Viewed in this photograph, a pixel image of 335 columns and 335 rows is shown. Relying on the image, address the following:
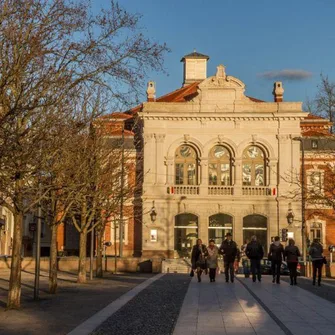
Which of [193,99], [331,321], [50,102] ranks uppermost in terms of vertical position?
[193,99]

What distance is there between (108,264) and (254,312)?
26.9 metres

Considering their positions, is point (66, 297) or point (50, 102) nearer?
point (50, 102)

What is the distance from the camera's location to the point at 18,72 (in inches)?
572

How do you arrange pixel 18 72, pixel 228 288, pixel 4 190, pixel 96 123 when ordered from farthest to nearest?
pixel 96 123 < pixel 228 288 < pixel 4 190 < pixel 18 72

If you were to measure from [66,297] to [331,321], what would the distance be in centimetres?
939

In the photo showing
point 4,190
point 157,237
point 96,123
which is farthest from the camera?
point 157,237

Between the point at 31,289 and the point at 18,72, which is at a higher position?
the point at 18,72

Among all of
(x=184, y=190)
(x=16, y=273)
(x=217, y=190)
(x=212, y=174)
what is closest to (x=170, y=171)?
(x=184, y=190)

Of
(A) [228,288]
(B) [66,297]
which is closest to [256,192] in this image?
(A) [228,288]

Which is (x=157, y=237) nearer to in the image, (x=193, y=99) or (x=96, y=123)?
(x=193, y=99)

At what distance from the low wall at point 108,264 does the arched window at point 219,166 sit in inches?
577

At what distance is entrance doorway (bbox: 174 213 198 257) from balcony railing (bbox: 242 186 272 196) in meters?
4.56

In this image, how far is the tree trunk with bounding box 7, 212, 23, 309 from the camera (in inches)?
707

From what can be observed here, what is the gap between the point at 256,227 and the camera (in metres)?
56.4
